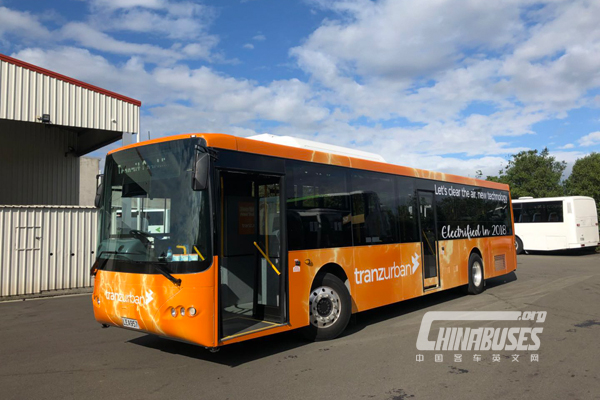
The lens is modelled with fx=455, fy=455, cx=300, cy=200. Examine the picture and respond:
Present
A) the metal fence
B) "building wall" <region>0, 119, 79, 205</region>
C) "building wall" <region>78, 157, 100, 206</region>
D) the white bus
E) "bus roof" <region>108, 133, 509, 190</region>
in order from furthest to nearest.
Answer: "building wall" <region>78, 157, 100, 206</region>
the white bus
"building wall" <region>0, 119, 79, 205</region>
the metal fence
"bus roof" <region>108, 133, 509, 190</region>

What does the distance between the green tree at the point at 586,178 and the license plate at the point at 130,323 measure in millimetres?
42373

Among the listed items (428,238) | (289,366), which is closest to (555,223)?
(428,238)

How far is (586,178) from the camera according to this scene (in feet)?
134

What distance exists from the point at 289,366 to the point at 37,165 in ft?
56.2

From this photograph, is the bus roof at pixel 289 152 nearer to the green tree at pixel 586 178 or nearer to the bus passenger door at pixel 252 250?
the bus passenger door at pixel 252 250

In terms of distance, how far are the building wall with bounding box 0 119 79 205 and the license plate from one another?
49.6 feet

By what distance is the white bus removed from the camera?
22.7 metres

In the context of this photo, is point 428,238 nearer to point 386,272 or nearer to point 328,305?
point 386,272

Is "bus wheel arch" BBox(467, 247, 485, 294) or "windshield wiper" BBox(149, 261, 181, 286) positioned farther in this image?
"bus wheel arch" BBox(467, 247, 485, 294)

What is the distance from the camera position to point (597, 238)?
942 inches

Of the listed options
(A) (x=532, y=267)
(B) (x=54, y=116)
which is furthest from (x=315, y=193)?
→ (A) (x=532, y=267)

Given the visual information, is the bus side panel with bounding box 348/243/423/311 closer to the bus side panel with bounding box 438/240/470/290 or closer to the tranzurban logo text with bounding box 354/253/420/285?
the tranzurban logo text with bounding box 354/253/420/285

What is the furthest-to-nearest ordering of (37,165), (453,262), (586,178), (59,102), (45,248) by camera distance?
1. (586,178)
2. (37,165)
3. (59,102)
4. (45,248)
5. (453,262)

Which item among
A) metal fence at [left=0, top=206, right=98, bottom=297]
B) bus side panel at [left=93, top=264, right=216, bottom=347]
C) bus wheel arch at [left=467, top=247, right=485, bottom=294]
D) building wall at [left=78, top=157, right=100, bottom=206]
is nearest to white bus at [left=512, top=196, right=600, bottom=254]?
bus wheel arch at [left=467, top=247, right=485, bottom=294]
